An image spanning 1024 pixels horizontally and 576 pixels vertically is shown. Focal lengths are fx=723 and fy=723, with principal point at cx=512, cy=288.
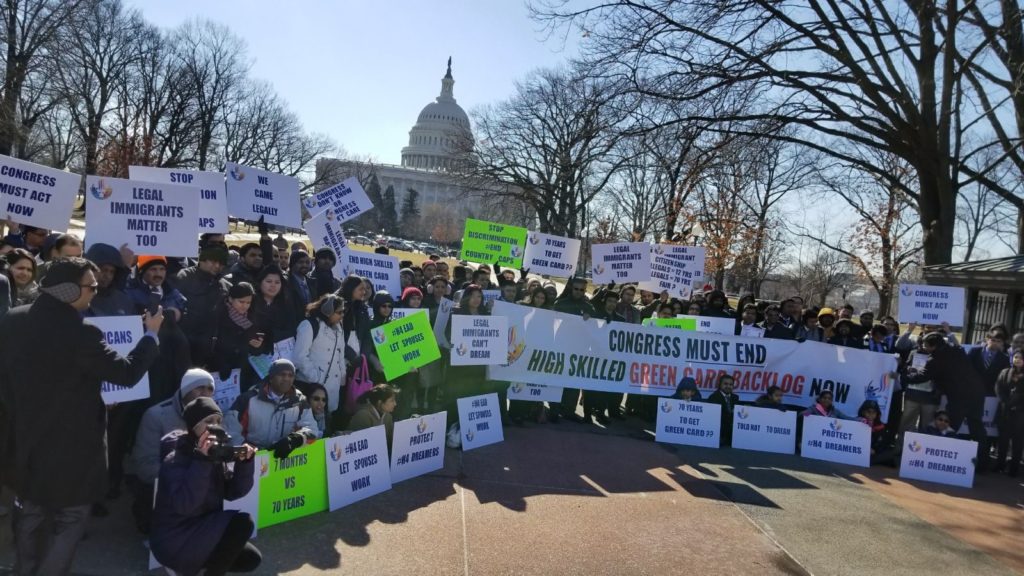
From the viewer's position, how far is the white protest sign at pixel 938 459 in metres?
8.95

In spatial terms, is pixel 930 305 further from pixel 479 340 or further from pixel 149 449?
pixel 149 449

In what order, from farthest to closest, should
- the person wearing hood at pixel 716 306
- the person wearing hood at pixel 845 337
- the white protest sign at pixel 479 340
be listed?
the person wearing hood at pixel 716 306, the person wearing hood at pixel 845 337, the white protest sign at pixel 479 340

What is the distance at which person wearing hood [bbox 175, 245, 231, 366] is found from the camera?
6398 mm

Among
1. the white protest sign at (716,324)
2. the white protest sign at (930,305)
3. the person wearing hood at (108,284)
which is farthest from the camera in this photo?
the white protest sign at (716,324)

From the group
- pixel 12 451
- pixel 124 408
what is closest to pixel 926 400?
pixel 124 408

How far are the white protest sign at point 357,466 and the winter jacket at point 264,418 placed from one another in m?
Answer: 0.40

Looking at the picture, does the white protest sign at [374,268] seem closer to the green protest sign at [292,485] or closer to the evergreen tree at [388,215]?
the green protest sign at [292,485]

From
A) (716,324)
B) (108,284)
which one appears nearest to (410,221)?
(716,324)

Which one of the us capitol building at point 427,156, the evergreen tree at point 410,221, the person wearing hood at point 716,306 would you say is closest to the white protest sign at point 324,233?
the person wearing hood at point 716,306

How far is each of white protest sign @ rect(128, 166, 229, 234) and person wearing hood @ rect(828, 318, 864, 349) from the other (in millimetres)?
8825

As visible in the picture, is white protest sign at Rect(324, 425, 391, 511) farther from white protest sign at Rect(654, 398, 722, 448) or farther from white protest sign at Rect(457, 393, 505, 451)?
white protest sign at Rect(654, 398, 722, 448)

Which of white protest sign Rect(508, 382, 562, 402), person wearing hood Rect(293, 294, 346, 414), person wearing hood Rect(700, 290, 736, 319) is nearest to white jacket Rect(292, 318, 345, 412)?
person wearing hood Rect(293, 294, 346, 414)

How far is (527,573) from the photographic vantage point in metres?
5.33

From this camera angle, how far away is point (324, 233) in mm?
9805
